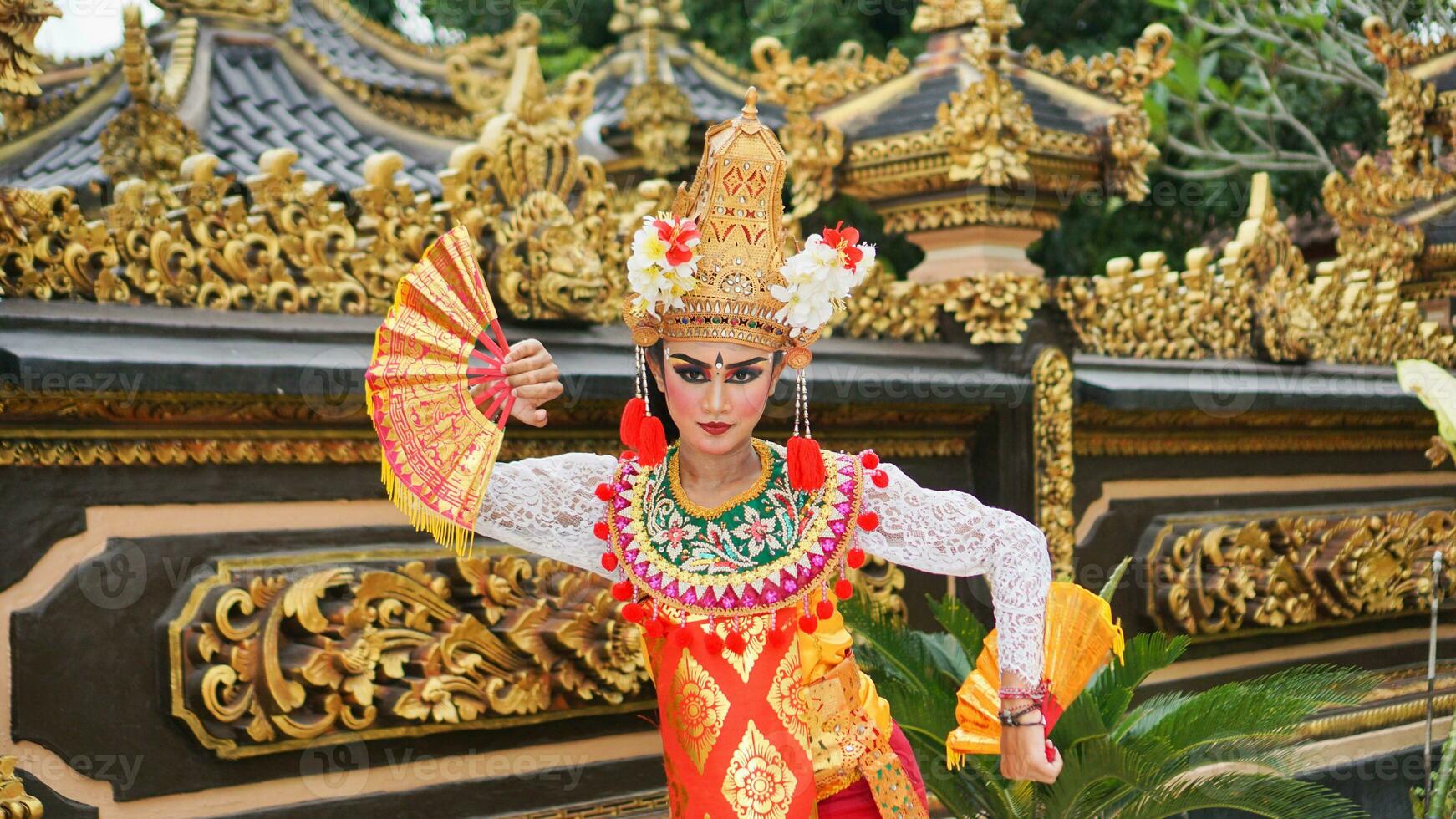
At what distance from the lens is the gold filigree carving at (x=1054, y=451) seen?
5801 millimetres

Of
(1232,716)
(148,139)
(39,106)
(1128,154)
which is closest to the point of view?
(1232,716)

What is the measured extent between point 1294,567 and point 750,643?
4.16 metres

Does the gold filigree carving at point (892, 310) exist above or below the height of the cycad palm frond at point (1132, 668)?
above

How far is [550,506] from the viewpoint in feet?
11.5

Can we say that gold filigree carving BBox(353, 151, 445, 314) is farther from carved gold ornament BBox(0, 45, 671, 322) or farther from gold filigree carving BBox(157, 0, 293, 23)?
gold filigree carving BBox(157, 0, 293, 23)

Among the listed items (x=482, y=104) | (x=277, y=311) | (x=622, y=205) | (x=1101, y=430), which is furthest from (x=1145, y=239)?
(x=277, y=311)

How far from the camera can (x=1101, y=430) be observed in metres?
6.23

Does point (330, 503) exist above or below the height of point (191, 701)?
above

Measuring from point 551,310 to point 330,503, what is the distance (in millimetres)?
898

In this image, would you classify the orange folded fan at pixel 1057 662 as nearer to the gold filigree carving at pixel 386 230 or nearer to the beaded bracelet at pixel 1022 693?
A: the beaded bracelet at pixel 1022 693

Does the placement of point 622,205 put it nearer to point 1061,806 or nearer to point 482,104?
point 1061,806

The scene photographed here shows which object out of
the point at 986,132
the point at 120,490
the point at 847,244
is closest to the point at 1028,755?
the point at 847,244

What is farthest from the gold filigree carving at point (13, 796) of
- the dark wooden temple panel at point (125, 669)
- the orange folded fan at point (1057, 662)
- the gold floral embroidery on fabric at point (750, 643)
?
the orange folded fan at point (1057, 662)

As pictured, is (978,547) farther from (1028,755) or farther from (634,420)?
(634,420)
